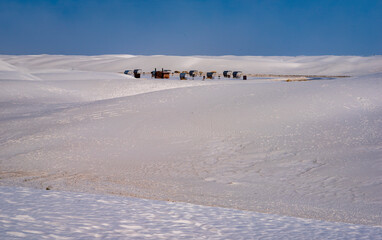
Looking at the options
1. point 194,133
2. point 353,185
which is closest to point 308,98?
point 194,133

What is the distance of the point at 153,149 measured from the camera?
10867mm

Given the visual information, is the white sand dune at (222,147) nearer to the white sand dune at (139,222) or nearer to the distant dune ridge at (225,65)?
the white sand dune at (139,222)

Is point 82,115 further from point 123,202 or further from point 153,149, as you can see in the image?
point 123,202

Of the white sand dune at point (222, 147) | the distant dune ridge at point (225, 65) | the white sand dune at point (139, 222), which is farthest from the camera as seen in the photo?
the distant dune ridge at point (225, 65)

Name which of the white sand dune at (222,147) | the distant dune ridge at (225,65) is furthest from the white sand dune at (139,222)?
the distant dune ridge at (225,65)

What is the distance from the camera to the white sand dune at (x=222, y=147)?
7.56 metres

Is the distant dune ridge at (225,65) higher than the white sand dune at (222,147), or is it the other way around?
the distant dune ridge at (225,65)

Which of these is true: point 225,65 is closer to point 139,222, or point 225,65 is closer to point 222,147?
point 222,147

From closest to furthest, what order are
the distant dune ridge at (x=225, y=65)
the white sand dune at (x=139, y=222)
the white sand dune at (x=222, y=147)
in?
the white sand dune at (x=139, y=222) < the white sand dune at (x=222, y=147) < the distant dune ridge at (x=225, y=65)

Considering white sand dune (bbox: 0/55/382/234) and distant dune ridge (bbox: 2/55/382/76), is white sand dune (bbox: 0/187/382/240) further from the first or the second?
distant dune ridge (bbox: 2/55/382/76)

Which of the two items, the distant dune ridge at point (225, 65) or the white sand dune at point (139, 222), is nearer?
the white sand dune at point (139, 222)

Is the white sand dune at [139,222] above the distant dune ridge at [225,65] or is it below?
below

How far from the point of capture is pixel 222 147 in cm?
1073

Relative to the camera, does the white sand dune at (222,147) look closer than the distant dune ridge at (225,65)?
Yes
